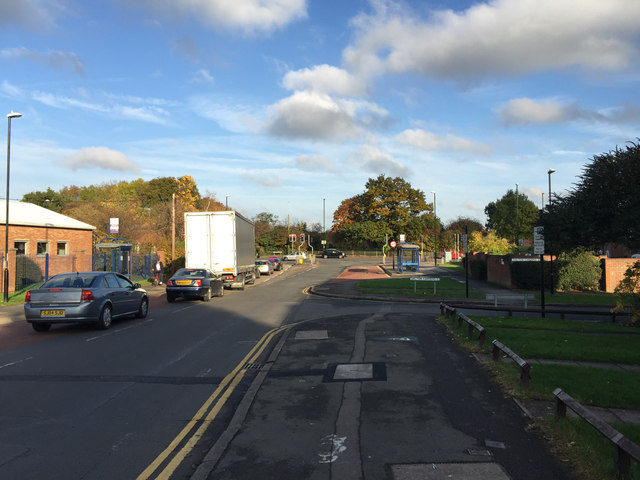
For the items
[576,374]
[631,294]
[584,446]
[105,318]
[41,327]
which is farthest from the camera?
[631,294]

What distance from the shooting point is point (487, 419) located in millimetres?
5809

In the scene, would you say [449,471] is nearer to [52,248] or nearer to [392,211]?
[52,248]

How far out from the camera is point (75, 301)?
40.8ft

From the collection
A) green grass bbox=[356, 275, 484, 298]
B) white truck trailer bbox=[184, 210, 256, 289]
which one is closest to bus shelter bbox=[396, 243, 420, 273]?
green grass bbox=[356, 275, 484, 298]

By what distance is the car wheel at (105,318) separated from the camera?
12984mm

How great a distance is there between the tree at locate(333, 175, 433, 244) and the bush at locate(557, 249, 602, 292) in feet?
177

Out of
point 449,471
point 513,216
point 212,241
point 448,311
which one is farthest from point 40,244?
point 513,216

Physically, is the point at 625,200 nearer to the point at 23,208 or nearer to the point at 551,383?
the point at 551,383

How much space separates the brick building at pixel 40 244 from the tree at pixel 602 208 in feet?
76.8

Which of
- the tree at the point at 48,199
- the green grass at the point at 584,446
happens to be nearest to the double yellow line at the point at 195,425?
the green grass at the point at 584,446

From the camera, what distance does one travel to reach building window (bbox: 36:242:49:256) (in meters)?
30.2

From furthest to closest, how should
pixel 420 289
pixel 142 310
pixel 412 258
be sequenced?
pixel 412 258 < pixel 420 289 < pixel 142 310

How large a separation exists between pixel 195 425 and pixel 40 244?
2904 centimetres

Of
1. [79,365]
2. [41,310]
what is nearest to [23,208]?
[41,310]
